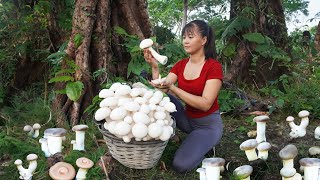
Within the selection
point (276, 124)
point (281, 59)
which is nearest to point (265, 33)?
point (281, 59)

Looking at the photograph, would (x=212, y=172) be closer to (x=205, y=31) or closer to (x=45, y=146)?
(x=205, y=31)

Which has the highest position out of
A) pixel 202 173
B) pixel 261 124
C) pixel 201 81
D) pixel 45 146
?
pixel 201 81

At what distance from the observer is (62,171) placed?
2922 mm

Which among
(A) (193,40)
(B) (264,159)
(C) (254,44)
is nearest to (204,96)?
(A) (193,40)

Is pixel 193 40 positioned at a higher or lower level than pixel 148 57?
higher

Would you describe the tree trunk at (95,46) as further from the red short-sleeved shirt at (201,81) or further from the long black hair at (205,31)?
the long black hair at (205,31)

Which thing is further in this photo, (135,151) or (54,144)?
(54,144)

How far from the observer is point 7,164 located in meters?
3.32

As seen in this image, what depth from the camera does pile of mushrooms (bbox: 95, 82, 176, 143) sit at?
2.82 metres

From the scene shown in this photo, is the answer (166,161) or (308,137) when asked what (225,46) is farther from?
(166,161)

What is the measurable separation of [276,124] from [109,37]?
2.21 m

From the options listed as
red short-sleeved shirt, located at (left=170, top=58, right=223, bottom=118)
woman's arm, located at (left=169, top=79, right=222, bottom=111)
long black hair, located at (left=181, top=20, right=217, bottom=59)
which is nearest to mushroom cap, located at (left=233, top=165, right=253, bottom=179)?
woman's arm, located at (left=169, top=79, right=222, bottom=111)

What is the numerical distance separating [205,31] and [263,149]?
1126mm

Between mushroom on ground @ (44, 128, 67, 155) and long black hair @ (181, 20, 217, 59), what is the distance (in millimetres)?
1368
